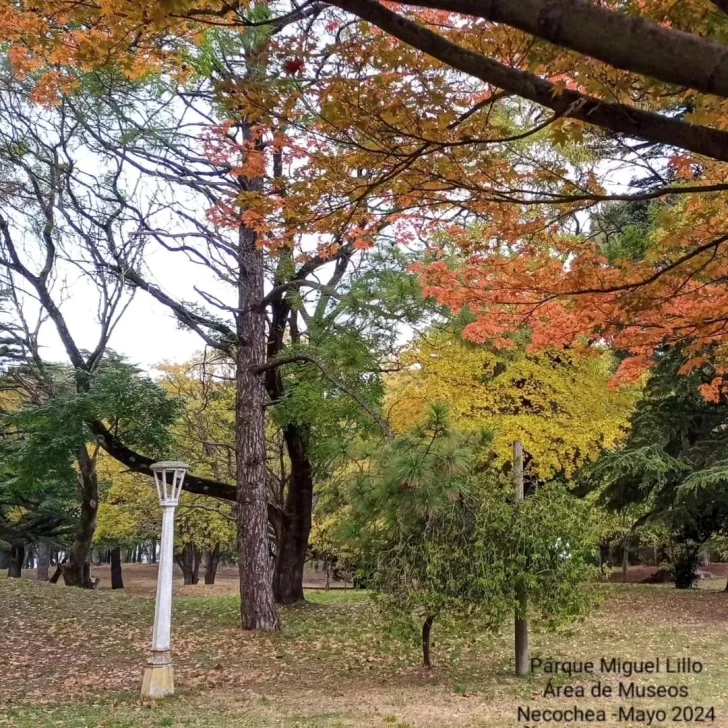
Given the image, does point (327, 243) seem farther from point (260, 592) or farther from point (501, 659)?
point (260, 592)

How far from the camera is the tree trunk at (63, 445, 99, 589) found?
1518 centimetres

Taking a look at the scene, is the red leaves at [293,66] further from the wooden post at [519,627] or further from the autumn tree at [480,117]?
the wooden post at [519,627]

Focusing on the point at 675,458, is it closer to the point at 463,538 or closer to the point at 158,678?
the point at 463,538

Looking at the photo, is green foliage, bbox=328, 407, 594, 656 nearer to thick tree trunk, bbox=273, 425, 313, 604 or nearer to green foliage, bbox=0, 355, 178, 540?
green foliage, bbox=0, 355, 178, 540

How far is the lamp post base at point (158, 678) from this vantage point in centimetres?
575

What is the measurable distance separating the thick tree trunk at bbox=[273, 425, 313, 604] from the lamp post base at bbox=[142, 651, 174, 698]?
22.5ft

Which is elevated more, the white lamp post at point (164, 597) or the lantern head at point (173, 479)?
the lantern head at point (173, 479)

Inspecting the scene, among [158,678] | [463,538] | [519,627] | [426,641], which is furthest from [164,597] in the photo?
[519,627]

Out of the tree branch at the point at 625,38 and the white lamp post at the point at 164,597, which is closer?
the tree branch at the point at 625,38

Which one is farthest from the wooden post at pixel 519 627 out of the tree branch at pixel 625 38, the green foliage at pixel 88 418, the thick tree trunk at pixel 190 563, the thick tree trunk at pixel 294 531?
the thick tree trunk at pixel 190 563

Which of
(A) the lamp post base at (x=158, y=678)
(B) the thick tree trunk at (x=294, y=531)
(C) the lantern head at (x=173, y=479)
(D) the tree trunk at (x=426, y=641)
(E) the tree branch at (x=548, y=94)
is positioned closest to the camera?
(E) the tree branch at (x=548, y=94)

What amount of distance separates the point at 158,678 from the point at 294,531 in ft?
24.5

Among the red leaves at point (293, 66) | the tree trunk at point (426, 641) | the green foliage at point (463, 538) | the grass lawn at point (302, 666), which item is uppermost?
the red leaves at point (293, 66)

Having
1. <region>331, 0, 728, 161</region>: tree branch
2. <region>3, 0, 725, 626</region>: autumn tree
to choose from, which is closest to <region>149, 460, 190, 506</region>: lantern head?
<region>3, 0, 725, 626</region>: autumn tree
